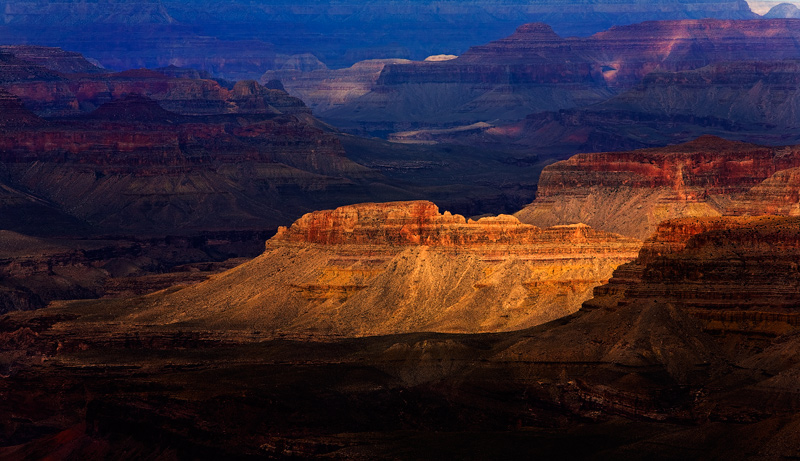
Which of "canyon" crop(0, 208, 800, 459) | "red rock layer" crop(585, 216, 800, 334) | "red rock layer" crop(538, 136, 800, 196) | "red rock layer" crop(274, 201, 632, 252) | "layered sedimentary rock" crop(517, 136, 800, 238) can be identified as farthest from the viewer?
"red rock layer" crop(538, 136, 800, 196)

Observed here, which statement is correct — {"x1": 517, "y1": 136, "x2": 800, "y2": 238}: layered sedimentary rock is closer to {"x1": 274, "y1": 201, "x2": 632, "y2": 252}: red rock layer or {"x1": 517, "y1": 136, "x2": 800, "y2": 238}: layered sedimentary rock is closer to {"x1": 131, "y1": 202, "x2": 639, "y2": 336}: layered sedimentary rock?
{"x1": 274, "y1": 201, "x2": 632, "y2": 252}: red rock layer

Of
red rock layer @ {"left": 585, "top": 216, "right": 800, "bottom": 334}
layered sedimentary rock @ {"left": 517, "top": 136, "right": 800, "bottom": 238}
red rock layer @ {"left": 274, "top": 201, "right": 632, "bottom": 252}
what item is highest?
red rock layer @ {"left": 585, "top": 216, "right": 800, "bottom": 334}

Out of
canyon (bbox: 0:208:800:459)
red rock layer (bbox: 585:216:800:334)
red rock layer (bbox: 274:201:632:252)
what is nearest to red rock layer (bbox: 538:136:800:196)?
red rock layer (bbox: 274:201:632:252)

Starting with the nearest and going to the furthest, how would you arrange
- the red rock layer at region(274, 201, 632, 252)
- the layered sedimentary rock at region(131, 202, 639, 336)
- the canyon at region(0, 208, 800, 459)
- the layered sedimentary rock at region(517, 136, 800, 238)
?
1. the canyon at region(0, 208, 800, 459)
2. the layered sedimentary rock at region(131, 202, 639, 336)
3. the red rock layer at region(274, 201, 632, 252)
4. the layered sedimentary rock at region(517, 136, 800, 238)

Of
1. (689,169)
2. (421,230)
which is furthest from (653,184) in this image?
(421,230)

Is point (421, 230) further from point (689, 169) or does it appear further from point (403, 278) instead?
point (689, 169)

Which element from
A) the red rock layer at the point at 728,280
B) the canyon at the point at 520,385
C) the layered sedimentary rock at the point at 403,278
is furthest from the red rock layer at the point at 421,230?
the red rock layer at the point at 728,280

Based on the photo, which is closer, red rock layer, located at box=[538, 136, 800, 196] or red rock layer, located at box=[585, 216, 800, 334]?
red rock layer, located at box=[585, 216, 800, 334]

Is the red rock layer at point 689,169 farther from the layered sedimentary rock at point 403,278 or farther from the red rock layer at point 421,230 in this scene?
the layered sedimentary rock at point 403,278
